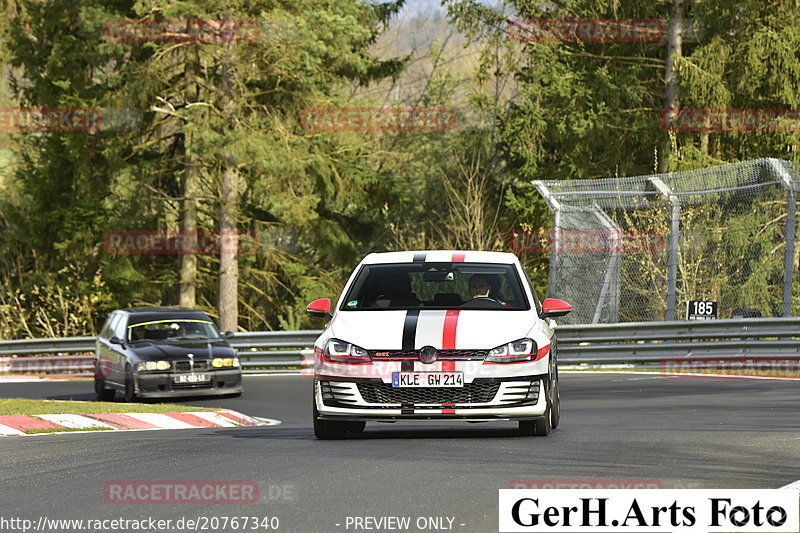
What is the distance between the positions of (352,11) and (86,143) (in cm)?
874

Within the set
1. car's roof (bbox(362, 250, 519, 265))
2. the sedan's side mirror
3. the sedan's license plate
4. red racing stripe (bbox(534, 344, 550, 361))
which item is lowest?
the sedan's license plate

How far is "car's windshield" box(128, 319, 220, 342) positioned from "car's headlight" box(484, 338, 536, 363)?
11.1 meters

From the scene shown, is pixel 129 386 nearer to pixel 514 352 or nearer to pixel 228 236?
pixel 514 352

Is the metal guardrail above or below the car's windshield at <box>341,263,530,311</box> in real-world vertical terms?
below

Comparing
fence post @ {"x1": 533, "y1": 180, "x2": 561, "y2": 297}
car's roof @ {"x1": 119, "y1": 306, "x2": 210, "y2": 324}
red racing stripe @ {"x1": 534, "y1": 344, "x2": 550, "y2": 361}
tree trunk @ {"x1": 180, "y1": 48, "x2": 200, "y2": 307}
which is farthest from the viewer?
tree trunk @ {"x1": 180, "y1": 48, "x2": 200, "y2": 307}

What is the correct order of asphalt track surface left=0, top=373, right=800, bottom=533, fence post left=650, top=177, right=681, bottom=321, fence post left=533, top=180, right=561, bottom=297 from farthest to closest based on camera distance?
fence post left=533, top=180, right=561, bottom=297, fence post left=650, top=177, right=681, bottom=321, asphalt track surface left=0, top=373, right=800, bottom=533

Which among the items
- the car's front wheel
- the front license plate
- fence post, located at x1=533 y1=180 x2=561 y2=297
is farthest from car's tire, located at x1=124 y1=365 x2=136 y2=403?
the front license plate

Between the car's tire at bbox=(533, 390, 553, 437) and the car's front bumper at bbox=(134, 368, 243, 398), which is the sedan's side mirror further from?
the car's tire at bbox=(533, 390, 553, 437)

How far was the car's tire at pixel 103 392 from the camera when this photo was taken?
22141 millimetres

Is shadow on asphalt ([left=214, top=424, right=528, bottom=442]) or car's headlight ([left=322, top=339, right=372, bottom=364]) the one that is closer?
car's headlight ([left=322, top=339, right=372, bottom=364])

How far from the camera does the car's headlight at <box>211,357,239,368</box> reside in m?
21.4

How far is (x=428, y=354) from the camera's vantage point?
11.5 meters

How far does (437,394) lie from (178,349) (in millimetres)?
10418

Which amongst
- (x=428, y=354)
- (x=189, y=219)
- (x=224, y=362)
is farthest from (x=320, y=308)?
(x=189, y=219)
